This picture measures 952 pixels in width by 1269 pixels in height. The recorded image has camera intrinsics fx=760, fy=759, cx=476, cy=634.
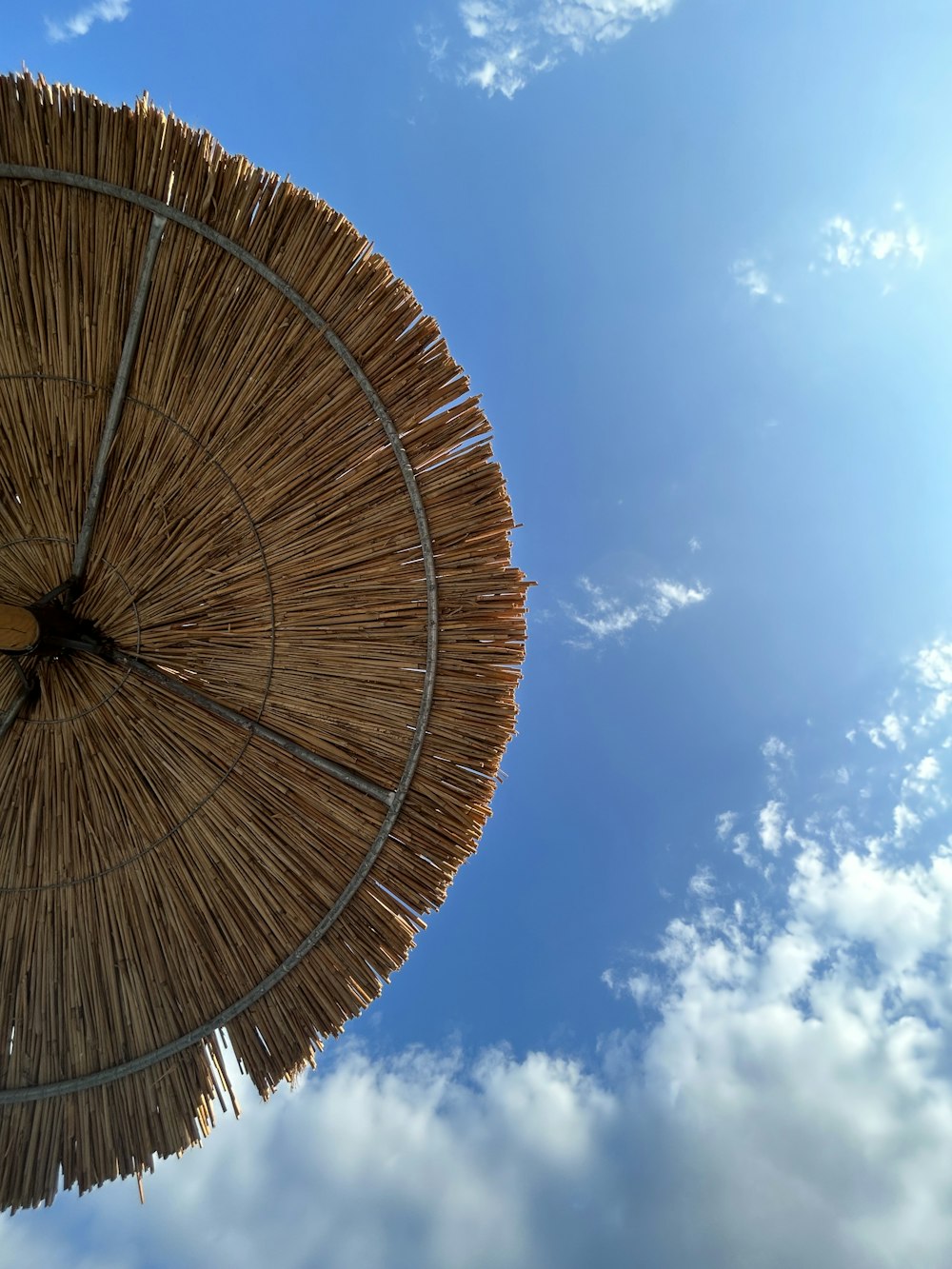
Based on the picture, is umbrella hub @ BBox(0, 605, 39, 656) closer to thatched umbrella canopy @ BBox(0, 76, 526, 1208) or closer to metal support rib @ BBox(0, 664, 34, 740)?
thatched umbrella canopy @ BBox(0, 76, 526, 1208)

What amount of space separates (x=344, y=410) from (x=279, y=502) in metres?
0.46

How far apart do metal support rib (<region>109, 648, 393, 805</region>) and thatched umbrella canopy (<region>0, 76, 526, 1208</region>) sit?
14 mm

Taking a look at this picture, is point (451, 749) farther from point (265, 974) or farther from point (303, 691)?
point (265, 974)

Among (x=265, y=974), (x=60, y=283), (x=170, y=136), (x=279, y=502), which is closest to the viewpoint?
(x=170, y=136)

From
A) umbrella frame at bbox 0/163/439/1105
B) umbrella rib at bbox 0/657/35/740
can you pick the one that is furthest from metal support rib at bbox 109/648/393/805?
umbrella rib at bbox 0/657/35/740

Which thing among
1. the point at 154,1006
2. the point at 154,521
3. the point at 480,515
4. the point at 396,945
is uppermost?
the point at 480,515

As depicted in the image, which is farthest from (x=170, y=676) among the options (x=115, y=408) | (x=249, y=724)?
(x=115, y=408)

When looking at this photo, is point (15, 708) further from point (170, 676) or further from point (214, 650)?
point (214, 650)

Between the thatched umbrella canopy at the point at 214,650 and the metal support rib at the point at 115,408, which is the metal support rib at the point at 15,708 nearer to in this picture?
the thatched umbrella canopy at the point at 214,650

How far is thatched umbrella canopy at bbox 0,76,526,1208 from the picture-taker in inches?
112

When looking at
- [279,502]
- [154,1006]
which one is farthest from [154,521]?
[154,1006]

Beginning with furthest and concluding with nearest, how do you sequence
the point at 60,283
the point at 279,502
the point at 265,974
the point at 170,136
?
the point at 265,974 < the point at 279,502 < the point at 60,283 < the point at 170,136

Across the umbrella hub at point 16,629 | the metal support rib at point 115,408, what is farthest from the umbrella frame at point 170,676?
the umbrella hub at point 16,629

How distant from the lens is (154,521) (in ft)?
10.2
